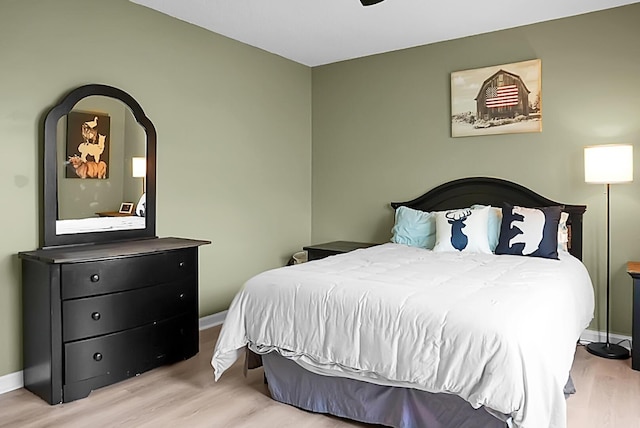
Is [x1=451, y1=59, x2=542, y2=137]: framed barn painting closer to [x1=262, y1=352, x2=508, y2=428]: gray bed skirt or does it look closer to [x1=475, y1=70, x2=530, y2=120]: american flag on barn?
[x1=475, y1=70, x2=530, y2=120]: american flag on barn

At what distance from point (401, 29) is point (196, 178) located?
2117 mm

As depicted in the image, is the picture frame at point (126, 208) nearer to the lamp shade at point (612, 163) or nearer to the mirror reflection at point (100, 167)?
the mirror reflection at point (100, 167)

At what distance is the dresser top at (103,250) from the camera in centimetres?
275

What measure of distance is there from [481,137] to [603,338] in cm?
188

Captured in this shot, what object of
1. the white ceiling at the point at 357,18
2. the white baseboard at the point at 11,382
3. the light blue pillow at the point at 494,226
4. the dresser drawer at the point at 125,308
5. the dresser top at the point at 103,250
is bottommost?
the white baseboard at the point at 11,382

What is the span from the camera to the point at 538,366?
6.41 ft

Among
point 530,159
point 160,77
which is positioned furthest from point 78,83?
point 530,159

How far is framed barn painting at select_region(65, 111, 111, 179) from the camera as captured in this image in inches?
125

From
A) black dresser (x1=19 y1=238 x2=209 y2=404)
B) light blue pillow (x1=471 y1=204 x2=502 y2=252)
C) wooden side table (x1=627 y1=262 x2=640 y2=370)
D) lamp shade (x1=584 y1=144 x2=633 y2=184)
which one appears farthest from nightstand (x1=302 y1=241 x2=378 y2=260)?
wooden side table (x1=627 y1=262 x2=640 y2=370)

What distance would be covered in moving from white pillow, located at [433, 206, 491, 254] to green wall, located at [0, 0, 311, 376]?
1.79 metres

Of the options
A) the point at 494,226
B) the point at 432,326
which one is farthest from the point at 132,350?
the point at 494,226

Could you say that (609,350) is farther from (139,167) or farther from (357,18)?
(139,167)

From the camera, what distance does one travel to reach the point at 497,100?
421cm

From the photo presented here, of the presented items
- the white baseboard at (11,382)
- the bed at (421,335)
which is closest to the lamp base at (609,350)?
the bed at (421,335)
